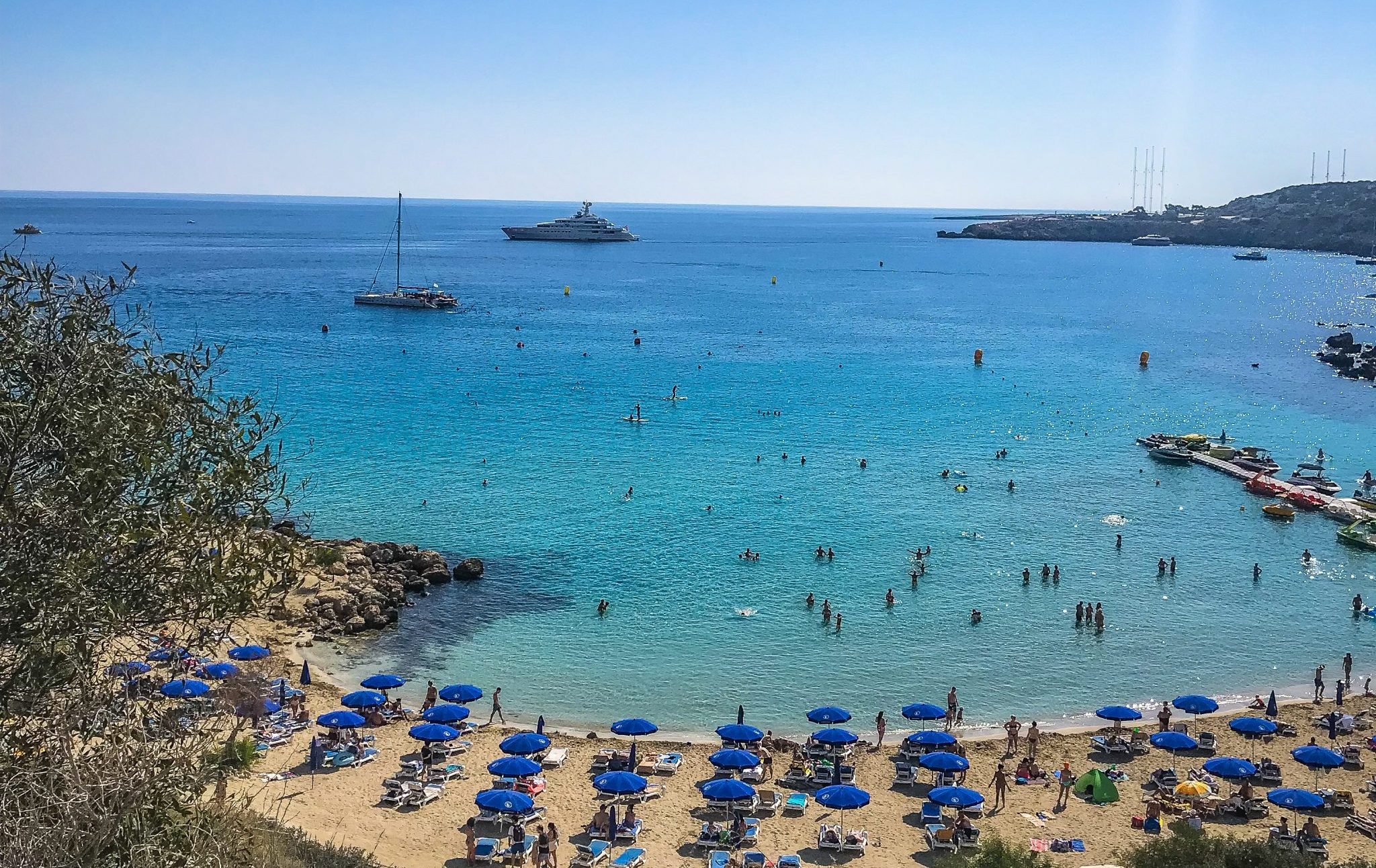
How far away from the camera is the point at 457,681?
95.8ft

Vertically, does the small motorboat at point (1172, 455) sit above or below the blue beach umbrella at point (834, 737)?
above

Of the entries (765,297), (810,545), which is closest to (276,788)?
(810,545)

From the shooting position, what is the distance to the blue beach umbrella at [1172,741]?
2412 cm

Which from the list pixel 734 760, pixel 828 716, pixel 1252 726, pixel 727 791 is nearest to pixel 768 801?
pixel 734 760

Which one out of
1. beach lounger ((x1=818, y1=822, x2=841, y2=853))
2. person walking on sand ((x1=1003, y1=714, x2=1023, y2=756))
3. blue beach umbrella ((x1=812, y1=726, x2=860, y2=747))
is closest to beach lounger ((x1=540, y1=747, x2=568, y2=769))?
blue beach umbrella ((x1=812, y1=726, x2=860, y2=747))

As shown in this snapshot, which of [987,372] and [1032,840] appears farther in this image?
[987,372]

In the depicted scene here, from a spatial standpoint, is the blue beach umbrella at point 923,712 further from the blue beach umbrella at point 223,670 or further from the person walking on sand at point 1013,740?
the blue beach umbrella at point 223,670

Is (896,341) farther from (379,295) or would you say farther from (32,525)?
(32,525)

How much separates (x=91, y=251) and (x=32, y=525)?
162 meters

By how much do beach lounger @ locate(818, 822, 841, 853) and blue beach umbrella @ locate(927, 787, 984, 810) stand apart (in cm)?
206

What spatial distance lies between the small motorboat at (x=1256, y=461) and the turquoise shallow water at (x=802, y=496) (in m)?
1.97

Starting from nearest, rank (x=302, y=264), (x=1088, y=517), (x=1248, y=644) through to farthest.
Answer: (x=1248, y=644) < (x=1088, y=517) < (x=302, y=264)

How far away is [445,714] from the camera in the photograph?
80.8ft

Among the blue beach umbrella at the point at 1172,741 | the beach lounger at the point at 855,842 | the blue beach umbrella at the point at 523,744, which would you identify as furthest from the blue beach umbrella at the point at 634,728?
the blue beach umbrella at the point at 1172,741
